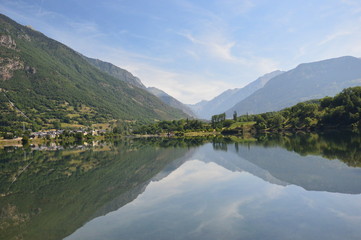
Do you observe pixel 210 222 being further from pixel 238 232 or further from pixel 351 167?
pixel 351 167

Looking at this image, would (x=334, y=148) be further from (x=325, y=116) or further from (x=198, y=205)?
(x=325, y=116)

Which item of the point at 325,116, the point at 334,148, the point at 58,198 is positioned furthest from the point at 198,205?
the point at 325,116

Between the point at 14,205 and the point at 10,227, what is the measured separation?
26.4 ft

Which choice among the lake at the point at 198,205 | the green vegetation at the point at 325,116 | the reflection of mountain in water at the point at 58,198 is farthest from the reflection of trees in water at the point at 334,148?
the green vegetation at the point at 325,116

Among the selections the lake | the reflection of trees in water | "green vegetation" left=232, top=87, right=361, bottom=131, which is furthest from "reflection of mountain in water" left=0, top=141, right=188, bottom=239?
"green vegetation" left=232, top=87, right=361, bottom=131

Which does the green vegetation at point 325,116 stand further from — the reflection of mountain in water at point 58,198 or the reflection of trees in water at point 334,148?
the reflection of mountain in water at point 58,198

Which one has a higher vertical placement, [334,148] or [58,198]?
[334,148]

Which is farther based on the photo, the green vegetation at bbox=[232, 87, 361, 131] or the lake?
the green vegetation at bbox=[232, 87, 361, 131]

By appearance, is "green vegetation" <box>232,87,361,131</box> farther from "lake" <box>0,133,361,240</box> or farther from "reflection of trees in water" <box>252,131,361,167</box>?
"lake" <box>0,133,361,240</box>

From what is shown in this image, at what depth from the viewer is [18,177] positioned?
144 feet

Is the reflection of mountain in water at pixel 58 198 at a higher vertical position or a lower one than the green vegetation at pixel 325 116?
lower

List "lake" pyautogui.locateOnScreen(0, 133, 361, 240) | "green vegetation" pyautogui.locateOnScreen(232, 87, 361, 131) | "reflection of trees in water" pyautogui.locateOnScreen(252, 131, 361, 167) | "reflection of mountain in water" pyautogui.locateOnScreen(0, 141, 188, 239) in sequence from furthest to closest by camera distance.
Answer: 1. "green vegetation" pyautogui.locateOnScreen(232, 87, 361, 131)
2. "reflection of trees in water" pyautogui.locateOnScreen(252, 131, 361, 167)
3. "reflection of mountain in water" pyautogui.locateOnScreen(0, 141, 188, 239)
4. "lake" pyautogui.locateOnScreen(0, 133, 361, 240)

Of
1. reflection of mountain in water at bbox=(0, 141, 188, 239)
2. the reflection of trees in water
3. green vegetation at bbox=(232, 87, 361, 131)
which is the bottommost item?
reflection of mountain in water at bbox=(0, 141, 188, 239)

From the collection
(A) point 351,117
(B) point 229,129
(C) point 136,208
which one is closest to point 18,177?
(C) point 136,208
